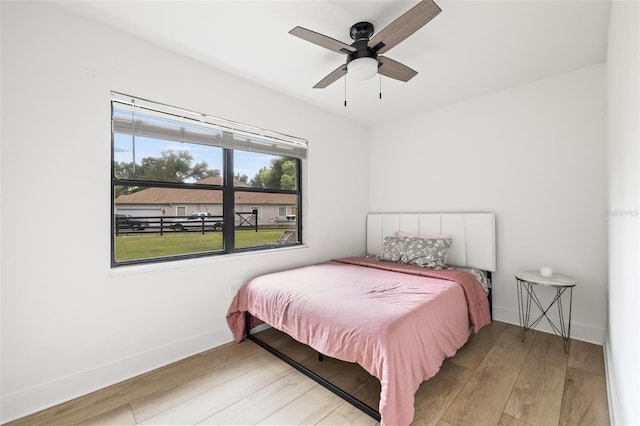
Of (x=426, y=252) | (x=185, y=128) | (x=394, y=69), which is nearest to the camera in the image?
(x=394, y=69)

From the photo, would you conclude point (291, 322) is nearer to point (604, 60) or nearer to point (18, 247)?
point (18, 247)

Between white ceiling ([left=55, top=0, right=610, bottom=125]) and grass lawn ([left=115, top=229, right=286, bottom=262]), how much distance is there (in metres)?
1.57

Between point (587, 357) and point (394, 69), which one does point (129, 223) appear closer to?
point (394, 69)

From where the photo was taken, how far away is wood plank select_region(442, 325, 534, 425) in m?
1.59

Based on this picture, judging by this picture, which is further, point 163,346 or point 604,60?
point 604,60

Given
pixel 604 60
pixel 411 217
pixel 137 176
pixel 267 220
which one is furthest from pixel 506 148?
pixel 137 176

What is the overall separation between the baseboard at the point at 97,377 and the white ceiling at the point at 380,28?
2.43 metres

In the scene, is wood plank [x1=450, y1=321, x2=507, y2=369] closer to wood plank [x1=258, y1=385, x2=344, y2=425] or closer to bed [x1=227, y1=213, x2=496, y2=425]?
bed [x1=227, y1=213, x2=496, y2=425]

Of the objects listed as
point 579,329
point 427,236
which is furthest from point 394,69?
point 579,329

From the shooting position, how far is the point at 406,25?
1.55 meters

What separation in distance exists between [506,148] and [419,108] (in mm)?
1090

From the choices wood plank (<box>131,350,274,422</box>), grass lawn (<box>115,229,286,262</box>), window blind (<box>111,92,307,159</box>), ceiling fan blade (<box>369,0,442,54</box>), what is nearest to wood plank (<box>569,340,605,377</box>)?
wood plank (<box>131,350,274,422</box>)

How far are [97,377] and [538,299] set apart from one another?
385 cm

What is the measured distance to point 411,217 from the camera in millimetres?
3504
